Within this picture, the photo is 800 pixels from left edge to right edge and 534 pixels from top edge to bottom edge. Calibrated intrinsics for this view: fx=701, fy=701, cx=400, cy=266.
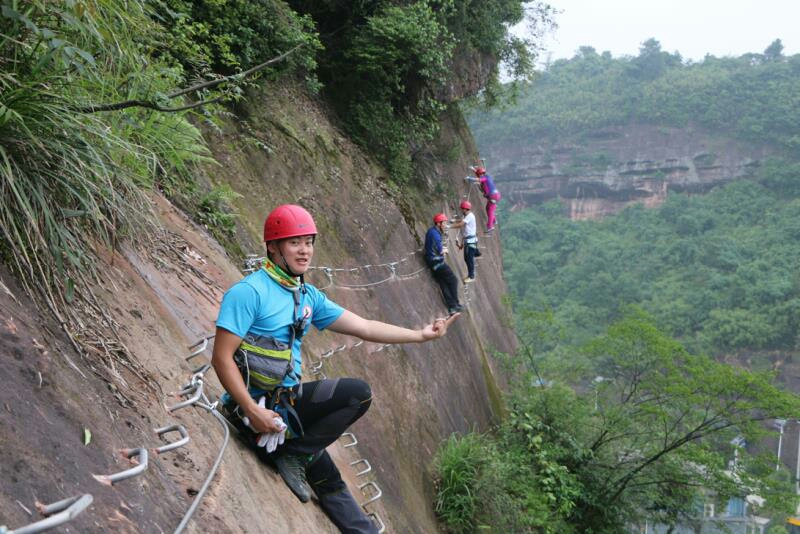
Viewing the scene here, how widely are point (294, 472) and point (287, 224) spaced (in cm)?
132

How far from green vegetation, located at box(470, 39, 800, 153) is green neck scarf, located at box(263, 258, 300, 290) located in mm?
70668

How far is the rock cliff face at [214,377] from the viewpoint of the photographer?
2168 millimetres

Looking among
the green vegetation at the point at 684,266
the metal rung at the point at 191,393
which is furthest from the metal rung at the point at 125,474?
the green vegetation at the point at 684,266

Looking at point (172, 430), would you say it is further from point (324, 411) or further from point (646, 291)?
point (646, 291)

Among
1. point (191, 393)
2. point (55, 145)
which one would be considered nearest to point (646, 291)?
point (191, 393)

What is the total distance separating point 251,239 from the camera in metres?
6.89

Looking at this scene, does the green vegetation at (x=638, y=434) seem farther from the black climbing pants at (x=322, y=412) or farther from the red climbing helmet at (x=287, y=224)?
the red climbing helmet at (x=287, y=224)

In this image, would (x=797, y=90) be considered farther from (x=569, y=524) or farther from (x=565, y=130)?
(x=569, y=524)

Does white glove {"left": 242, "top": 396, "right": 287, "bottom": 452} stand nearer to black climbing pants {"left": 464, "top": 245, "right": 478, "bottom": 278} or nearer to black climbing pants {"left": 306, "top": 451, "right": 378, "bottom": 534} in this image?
black climbing pants {"left": 306, "top": 451, "right": 378, "bottom": 534}

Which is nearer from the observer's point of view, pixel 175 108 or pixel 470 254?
pixel 175 108

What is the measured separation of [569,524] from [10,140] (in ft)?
35.6

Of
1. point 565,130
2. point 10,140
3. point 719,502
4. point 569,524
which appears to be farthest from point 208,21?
point 565,130

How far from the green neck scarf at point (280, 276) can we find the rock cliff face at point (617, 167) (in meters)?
79.8

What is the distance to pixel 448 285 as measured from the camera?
12.0 m
